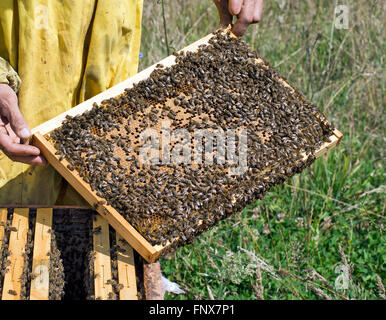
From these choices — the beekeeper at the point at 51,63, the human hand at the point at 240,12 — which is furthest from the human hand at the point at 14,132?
the human hand at the point at 240,12

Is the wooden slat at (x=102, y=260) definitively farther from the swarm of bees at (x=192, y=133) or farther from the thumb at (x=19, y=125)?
the thumb at (x=19, y=125)

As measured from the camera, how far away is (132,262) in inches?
117

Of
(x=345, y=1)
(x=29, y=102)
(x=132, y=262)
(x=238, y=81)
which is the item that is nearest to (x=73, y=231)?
(x=132, y=262)

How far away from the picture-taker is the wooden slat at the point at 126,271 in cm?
277

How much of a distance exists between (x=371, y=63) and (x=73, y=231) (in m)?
4.61

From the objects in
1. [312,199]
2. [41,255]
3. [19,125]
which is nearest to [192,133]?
[19,125]

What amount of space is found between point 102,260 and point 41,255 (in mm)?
390

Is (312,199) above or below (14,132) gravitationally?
below

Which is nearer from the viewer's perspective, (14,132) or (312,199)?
(14,132)

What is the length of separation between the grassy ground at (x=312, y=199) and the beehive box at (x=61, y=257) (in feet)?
3.34

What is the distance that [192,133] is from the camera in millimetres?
3291

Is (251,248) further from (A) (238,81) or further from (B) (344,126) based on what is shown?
(B) (344,126)

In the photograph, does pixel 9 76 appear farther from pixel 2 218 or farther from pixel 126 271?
pixel 126 271

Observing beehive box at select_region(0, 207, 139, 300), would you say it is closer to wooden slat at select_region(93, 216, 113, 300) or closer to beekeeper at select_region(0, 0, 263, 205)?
wooden slat at select_region(93, 216, 113, 300)
